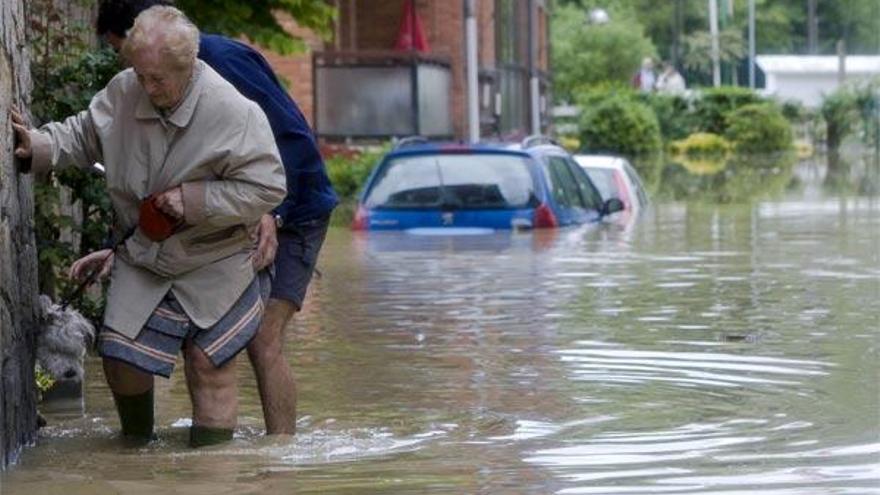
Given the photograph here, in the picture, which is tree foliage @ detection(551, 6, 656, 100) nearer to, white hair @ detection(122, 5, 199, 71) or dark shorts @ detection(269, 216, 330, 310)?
dark shorts @ detection(269, 216, 330, 310)

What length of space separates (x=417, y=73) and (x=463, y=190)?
484 inches

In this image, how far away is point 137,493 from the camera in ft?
25.1

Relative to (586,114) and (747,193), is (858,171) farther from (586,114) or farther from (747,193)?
(586,114)

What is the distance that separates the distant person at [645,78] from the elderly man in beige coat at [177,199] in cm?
6794

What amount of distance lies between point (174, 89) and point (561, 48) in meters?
78.0

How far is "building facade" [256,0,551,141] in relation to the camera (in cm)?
3225

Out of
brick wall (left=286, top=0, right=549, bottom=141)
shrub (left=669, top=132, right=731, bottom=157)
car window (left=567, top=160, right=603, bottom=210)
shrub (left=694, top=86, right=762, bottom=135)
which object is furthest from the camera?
shrub (left=694, top=86, right=762, bottom=135)

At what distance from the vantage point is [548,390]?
10.5 meters

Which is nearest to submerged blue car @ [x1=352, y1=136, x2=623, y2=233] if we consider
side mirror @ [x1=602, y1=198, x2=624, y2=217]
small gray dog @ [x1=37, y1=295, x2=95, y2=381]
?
side mirror @ [x1=602, y1=198, x2=624, y2=217]

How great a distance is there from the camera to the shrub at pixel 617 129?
198 feet

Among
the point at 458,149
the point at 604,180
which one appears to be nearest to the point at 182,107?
the point at 458,149

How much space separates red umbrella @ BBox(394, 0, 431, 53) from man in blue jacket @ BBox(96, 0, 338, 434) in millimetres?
25775

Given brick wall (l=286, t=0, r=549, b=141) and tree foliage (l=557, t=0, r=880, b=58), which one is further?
tree foliage (l=557, t=0, r=880, b=58)

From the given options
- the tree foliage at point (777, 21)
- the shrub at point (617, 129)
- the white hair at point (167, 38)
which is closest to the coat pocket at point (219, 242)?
the white hair at point (167, 38)
